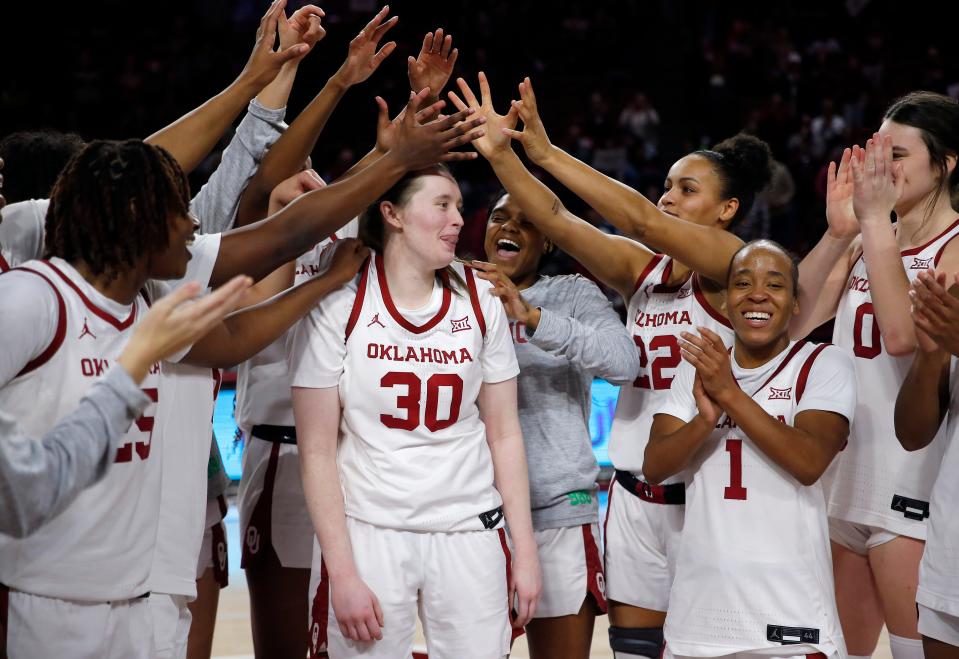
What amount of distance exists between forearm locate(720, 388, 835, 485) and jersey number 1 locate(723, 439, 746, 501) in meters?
0.12

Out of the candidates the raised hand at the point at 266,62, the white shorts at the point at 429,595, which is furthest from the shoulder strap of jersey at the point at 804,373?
the raised hand at the point at 266,62

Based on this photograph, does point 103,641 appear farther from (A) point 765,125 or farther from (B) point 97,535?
(A) point 765,125

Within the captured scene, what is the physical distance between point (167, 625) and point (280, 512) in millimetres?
920

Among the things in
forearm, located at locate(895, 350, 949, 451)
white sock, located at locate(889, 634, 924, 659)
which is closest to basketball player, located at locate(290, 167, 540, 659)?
forearm, located at locate(895, 350, 949, 451)

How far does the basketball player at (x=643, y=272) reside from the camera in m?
3.61

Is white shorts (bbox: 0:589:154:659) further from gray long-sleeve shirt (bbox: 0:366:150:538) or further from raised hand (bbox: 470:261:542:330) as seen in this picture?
raised hand (bbox: 470:261:542:330)

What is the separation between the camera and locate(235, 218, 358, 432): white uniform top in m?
3.88

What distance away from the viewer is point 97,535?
2.52 metres

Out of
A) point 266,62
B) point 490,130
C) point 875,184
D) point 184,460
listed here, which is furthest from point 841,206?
point 184,460

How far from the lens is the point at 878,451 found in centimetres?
363

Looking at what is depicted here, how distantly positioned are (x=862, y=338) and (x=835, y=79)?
1147 cm

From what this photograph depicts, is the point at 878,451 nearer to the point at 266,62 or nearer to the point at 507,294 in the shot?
the point at 507,294

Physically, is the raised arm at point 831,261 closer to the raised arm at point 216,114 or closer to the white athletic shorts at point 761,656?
the white athletic shorts at point 761,656

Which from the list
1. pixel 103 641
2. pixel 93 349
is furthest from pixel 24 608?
pixel 93 349
